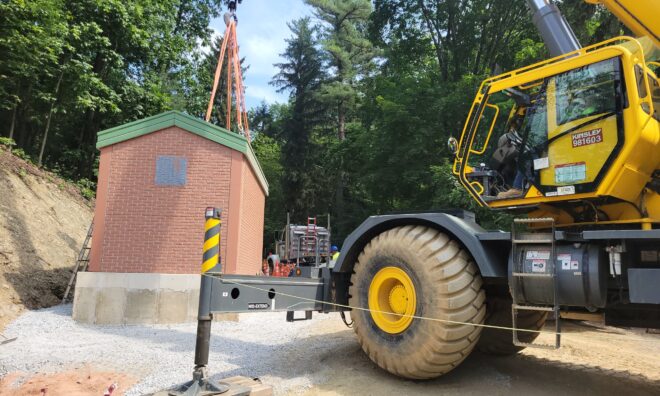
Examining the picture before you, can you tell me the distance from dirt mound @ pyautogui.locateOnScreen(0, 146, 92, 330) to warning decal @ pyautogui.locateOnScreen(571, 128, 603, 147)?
9.72 metres

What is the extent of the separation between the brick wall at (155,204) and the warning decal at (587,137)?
24.5ft

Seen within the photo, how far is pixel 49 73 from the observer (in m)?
18.4

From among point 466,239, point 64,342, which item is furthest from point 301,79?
point 466,239

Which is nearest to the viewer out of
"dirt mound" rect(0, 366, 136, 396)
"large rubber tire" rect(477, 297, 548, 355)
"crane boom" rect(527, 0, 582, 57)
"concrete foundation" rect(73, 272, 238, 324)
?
"dirt mound" rect(0, 366, 136, 396)

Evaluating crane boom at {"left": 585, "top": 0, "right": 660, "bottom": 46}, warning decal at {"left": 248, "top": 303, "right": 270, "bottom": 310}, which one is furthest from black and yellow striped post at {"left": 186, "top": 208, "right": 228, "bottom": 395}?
crane boom at {"left": 585, "top": 0, "right": 660, "bottom": 46}

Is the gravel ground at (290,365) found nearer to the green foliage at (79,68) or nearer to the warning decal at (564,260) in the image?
the warning decal at (564,260)

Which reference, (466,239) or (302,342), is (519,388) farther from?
(302,342)

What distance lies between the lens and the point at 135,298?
387 inches

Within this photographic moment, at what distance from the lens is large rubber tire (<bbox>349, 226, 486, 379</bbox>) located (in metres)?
4.56

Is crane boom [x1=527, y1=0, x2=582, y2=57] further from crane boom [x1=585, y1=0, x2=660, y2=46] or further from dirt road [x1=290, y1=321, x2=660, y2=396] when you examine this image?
dirt road [x1=290, y1=321, x2=660, y2=396]

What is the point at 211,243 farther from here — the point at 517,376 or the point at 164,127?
the point at 164,127

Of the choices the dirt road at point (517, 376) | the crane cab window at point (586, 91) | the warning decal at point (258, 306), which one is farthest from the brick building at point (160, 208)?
the crane cab window at point (586, 91)

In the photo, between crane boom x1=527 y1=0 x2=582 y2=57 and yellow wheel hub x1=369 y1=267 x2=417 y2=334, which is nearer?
yellow wheel hub x1=369 y1=267 x2=417 y2=334

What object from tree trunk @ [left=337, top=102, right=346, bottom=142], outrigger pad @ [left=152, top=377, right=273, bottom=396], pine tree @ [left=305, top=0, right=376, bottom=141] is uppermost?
pine tree @ [left=305, top=0, right=376, bottom=141]
